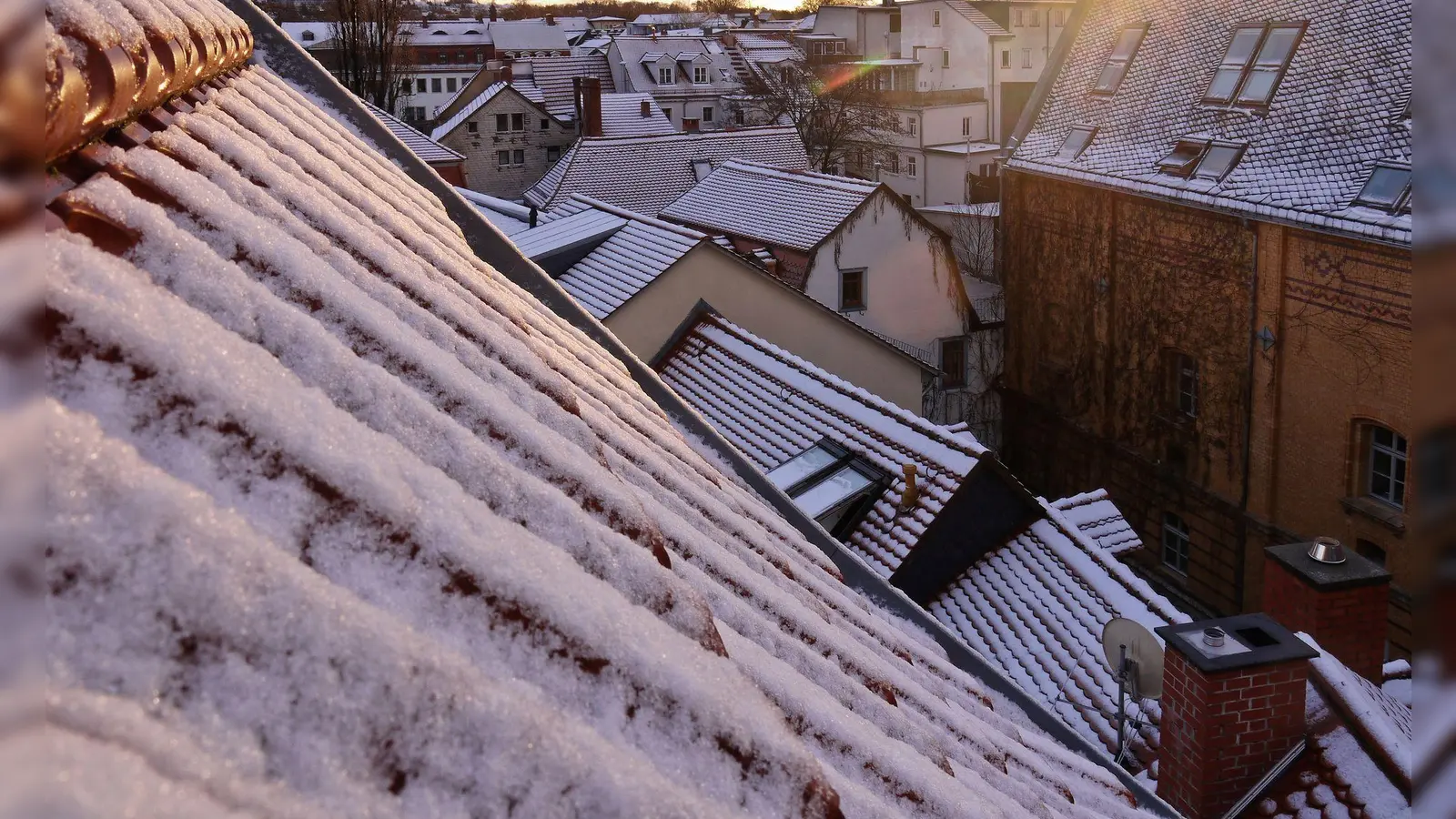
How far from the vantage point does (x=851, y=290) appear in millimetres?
22297

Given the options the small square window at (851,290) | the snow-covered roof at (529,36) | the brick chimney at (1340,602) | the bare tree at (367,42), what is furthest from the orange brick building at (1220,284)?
the snow-covered roof at (529,36)

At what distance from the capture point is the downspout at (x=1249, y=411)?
55.4 ft

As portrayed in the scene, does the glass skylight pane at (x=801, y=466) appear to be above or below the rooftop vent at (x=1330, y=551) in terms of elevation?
above

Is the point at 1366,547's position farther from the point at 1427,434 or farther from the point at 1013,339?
the point at 1427,434

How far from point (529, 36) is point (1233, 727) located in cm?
7904

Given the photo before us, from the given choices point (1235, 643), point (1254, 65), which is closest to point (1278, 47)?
point (1254, 65)

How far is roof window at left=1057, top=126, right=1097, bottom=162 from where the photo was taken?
2094 centimetres

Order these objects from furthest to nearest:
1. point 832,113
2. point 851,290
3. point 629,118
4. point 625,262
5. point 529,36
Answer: point 529,36, point 832,113, point 629,118, point 851,290, point 625,262

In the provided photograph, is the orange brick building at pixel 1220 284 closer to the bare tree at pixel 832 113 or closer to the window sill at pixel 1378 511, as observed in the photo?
the window sill at pixel 1378 511

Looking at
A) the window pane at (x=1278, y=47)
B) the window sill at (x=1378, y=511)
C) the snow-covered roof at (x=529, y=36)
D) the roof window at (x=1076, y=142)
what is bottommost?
the window sill at (x=1378, y=511)

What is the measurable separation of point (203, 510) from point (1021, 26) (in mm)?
55241

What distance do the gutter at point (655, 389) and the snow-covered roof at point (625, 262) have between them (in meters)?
9.19

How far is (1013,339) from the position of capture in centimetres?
2355

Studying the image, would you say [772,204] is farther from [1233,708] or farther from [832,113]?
[832,113]
